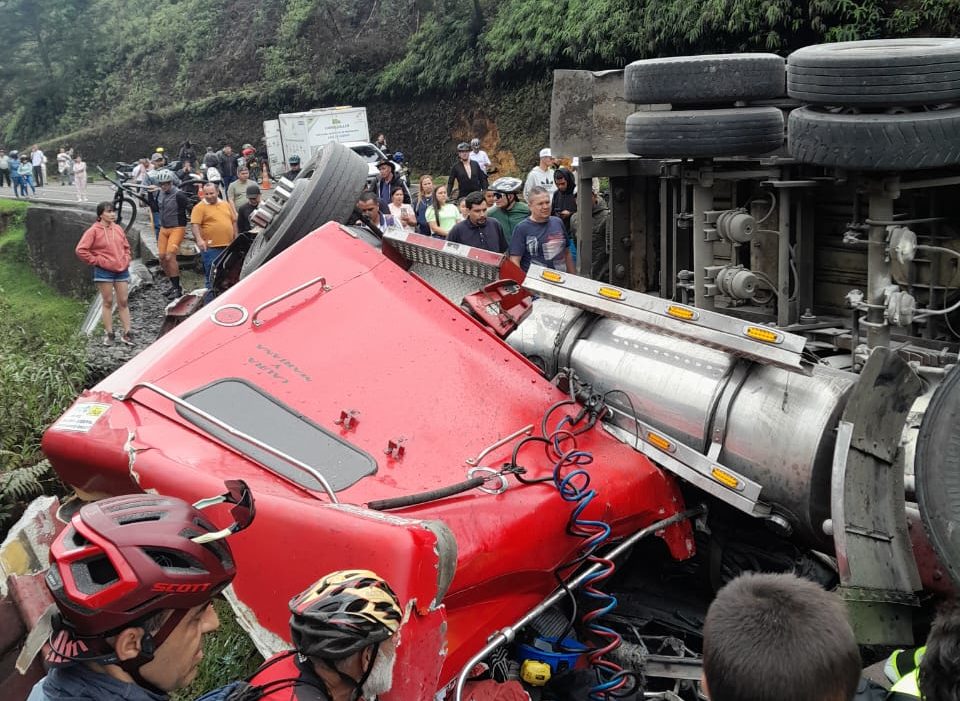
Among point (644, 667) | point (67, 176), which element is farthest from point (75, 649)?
point (67, 176)

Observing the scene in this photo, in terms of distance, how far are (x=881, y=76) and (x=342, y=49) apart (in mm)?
29689

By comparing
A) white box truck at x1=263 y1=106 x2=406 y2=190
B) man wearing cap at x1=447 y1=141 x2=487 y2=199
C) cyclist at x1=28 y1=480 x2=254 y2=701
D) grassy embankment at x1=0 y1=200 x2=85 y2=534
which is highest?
cyclist at x1=28 y1=480 x2=254 y2=701

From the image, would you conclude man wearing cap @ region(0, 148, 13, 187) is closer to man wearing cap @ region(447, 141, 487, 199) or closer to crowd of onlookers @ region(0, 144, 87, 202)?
crowd of onlookers @ region(0, 144, 87, 202)

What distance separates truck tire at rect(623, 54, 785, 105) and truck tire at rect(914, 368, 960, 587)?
196cm

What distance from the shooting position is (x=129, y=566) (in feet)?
6.46

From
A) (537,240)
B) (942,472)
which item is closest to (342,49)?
(537,240)

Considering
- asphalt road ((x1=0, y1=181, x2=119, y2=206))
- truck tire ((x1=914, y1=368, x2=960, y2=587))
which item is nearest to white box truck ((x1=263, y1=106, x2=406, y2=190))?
asphalt road ((x1=0, y1=181, x2=119, y2=206))

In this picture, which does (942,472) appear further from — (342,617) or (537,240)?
(537,240)

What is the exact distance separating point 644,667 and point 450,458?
1.03 meters

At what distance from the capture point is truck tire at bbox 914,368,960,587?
304 cm

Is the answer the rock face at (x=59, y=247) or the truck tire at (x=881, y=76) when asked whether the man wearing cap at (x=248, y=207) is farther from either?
the truck tire at (x=881, y=76)

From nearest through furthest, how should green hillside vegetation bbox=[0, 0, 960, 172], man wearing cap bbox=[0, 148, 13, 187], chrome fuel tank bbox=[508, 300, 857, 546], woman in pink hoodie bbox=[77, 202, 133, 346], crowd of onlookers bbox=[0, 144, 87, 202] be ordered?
1. chrome fuel tank bbox=[508, 300, 857, 546]
2. woman in pink hoodie bbox=[77, 202, 133, 346]
3. green hillside vegetation bbox=[0, 0, 960, 172]
4. crowd of onlookers bbox=[0, 144, 87, 202]
5. man wearing cap bbox=[0, 148, 13, 187]

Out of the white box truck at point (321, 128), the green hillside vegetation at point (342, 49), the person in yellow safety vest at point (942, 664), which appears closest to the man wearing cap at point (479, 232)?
the person in yellow safety vest at point (942, 664)

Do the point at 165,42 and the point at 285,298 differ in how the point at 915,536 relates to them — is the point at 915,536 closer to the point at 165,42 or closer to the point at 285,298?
the point at 285,298
